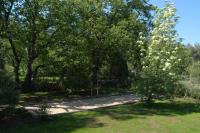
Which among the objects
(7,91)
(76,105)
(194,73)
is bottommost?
(76,105)

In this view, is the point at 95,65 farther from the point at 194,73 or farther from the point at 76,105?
the point at 76,105

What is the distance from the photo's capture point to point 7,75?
48.1 ft

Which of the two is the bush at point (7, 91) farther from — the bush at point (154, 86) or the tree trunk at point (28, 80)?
the tree trunk at point (28, 80)

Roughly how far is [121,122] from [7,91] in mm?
4665

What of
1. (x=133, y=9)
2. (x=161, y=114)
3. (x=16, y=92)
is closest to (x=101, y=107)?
(x=161, y=114)

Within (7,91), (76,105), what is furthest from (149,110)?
(7,91)

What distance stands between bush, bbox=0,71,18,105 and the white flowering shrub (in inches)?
301

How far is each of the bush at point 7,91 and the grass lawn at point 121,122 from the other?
93cm

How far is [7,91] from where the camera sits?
13805mm

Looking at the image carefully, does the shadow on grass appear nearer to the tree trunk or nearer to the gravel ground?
the gravel ground

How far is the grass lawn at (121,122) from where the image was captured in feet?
43.4

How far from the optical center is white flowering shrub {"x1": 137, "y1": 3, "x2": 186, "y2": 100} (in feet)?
63.3

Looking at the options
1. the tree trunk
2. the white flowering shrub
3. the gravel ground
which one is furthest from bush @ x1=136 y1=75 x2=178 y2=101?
the tree trunk

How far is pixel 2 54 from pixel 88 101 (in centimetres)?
836
